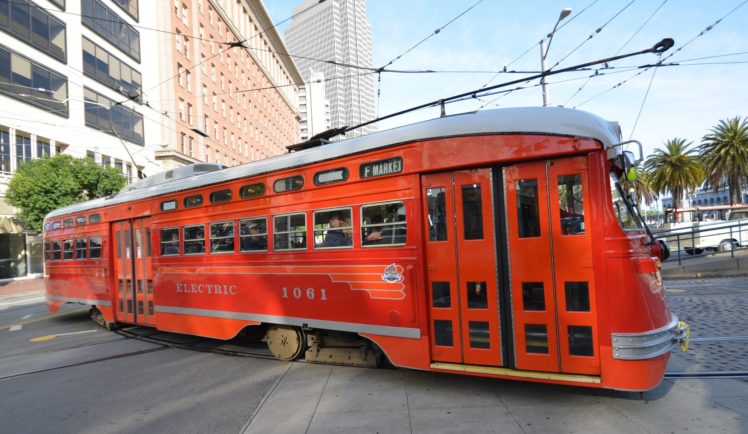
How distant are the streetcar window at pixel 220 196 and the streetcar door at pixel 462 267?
137 inches

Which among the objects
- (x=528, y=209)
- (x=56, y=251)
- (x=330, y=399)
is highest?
(x=528, y=209)

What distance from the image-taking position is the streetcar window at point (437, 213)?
4922mm

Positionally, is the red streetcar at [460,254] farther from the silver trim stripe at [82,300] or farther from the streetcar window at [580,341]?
the silver trim stripe at [82,300]

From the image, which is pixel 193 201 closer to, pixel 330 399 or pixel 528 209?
pixel 330 399

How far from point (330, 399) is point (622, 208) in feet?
12.5

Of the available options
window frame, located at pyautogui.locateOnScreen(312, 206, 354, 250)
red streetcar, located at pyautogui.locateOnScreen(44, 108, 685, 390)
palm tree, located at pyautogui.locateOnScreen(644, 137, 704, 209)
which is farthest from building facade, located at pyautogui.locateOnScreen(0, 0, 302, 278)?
palm tree, located at pyautogui.locateOnScreen(644, 137, 704, 209)

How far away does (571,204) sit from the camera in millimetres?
4391

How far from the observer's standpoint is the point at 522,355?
444 cm

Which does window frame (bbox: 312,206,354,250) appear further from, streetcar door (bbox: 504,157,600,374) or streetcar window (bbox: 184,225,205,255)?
streetcar window (bbox: 184,225,205,255)

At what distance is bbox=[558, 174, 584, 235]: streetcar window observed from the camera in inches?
171

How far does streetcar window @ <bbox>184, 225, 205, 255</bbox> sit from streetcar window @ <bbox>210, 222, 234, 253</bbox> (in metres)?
0.25

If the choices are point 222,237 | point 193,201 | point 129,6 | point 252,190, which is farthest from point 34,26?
point 252,190

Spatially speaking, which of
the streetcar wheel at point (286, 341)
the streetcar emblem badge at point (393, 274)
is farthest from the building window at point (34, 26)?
the streetcar emblem badge at point (393, 274)

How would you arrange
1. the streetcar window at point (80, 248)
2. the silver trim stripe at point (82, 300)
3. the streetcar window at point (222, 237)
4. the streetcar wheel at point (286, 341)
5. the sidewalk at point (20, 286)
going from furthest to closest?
the sidewalk at point (20, 286) < the streetcar window at point (80, 248) < the silver trim stripe at point (82, 300) < the streetcar window at point (222, 237) < the streetcar wheel at point (286, 341)
